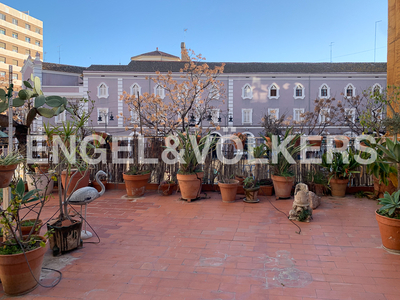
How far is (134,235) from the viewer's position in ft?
12.8

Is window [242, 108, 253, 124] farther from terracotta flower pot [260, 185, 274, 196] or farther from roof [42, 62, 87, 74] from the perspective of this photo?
terracotta flower pot [260, 185, 274, 196]

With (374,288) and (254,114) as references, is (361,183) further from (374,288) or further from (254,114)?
(254,114)

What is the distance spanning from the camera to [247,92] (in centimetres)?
2258

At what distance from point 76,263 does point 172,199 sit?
3.01 m

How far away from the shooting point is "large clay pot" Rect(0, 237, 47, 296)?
2385 millimetres

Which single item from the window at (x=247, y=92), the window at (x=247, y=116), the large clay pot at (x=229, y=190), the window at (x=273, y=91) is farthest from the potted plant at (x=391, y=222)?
the window at (x=273, y=91)

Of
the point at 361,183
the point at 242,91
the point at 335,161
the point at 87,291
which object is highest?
the point at 242,91

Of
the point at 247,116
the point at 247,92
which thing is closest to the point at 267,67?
the point at 247,92

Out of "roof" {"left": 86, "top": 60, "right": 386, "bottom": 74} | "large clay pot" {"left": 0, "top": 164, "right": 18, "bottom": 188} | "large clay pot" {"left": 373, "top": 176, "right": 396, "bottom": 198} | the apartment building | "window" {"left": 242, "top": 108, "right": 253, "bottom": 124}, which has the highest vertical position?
the apartment building

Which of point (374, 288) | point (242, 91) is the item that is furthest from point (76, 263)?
point (242, 91)

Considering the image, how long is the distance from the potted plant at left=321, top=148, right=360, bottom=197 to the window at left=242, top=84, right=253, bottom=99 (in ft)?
56.0

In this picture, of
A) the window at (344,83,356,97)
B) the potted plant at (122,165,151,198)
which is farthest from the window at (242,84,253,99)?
the potted plant at (122,165,151,198)

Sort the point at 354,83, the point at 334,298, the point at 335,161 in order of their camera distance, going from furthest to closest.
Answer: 1. the point at 354,83
2. the point at 335,161
3. the point at 334,298

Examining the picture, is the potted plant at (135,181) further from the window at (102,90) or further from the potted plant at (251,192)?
the window at (102,90)
